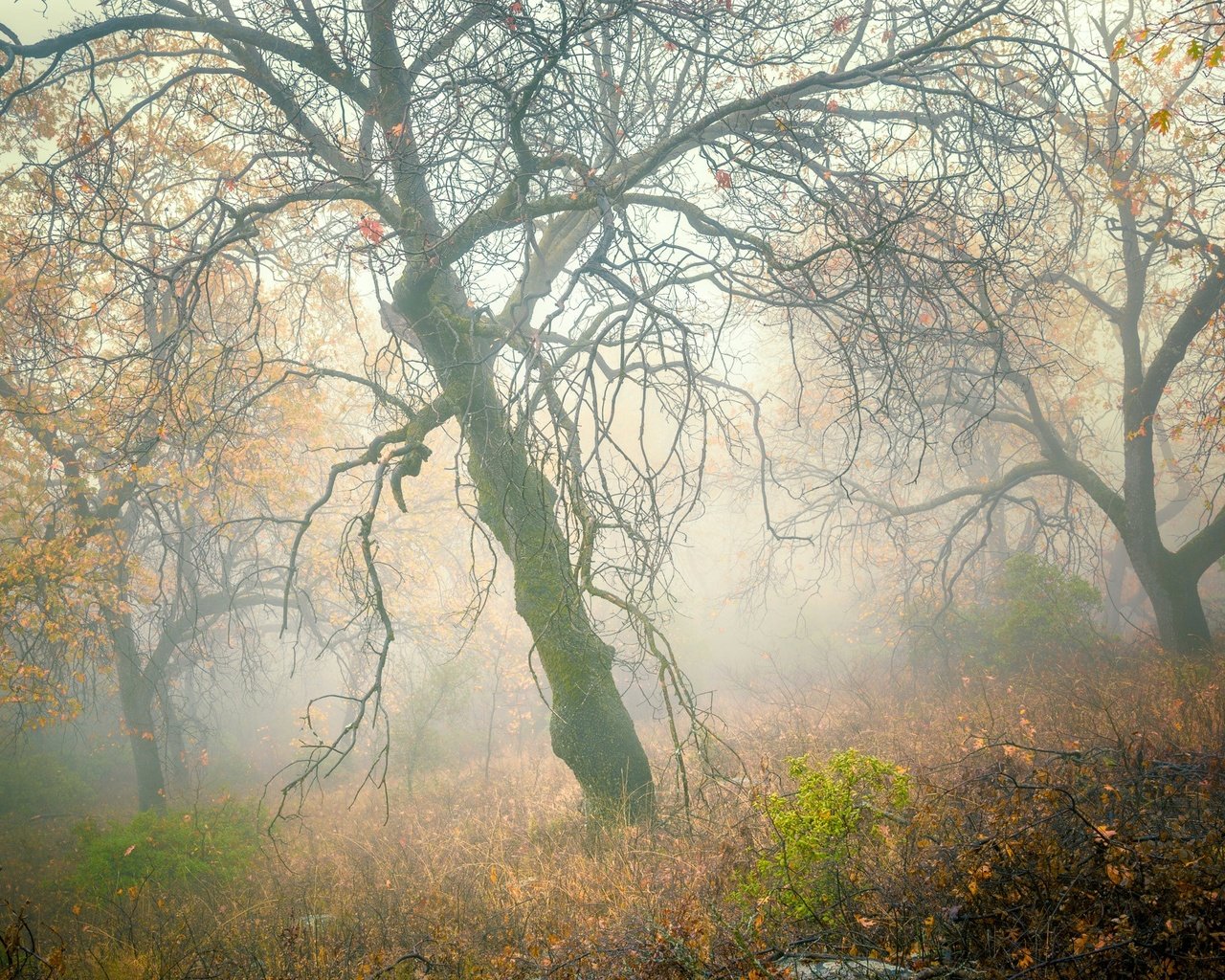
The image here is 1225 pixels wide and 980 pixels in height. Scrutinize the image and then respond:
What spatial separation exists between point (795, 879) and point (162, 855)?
25.1 feet

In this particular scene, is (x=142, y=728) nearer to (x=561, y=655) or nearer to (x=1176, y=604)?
(x=561, y=655)

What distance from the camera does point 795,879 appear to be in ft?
11.9

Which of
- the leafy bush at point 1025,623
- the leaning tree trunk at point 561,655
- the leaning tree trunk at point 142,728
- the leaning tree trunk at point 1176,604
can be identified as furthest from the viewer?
the leaning tree trunk at point 142,728

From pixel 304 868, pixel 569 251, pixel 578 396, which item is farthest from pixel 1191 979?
pixel 304 868

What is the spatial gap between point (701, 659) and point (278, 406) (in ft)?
54.4

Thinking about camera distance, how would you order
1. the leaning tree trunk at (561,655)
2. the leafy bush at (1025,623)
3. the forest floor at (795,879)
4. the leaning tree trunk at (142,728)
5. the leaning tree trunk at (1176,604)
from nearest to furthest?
the forest floor at (795,879), the leaning tree trunk at (561,655), the leaning tree trunk at (1176,604), the leafy bush at (1025,623), the leaning tree trunk at (142,728)

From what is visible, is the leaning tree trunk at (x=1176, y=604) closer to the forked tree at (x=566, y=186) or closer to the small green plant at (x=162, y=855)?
the forked tree at (x=566, y=186)

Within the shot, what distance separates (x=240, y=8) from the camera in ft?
17.7

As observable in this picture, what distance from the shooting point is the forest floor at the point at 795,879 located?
282 centimetres

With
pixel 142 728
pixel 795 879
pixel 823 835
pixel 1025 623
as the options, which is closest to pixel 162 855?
pixel 142 728

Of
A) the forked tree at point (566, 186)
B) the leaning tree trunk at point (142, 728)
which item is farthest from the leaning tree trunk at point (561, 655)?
the leaning tree trunk at point (142, 728)

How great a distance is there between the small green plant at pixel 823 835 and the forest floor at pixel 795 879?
14mm

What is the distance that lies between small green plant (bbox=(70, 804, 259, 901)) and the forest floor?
4 cm

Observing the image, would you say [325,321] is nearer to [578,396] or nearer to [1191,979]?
[578,396]
